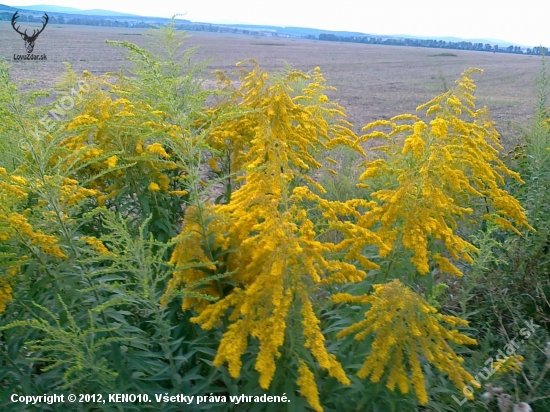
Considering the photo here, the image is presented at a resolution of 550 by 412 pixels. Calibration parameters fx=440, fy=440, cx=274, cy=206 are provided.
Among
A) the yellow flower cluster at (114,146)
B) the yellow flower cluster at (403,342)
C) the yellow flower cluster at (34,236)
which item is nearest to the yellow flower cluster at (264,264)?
the yellow flower cluster at (403,342)

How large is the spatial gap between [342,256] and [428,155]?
86cm

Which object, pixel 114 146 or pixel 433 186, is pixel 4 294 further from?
pixel 433 186

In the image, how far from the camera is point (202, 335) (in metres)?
2.49

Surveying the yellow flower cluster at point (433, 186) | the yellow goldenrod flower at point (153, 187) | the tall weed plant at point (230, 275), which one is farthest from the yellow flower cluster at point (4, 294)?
the yellow flower cluster at point (433, 186)

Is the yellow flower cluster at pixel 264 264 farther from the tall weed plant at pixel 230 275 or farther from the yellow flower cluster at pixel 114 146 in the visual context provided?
the yellow flower cluster at pixel 114 146

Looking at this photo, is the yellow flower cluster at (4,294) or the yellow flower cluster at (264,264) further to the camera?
the yellow flower cluster at (4,294)

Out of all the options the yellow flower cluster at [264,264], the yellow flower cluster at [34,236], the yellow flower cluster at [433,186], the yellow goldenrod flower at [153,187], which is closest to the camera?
the yellow flower cluster at [264,264]

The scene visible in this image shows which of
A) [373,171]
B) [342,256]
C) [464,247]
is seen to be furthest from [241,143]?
[464,247]

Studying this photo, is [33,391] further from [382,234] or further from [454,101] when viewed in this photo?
[454,101]

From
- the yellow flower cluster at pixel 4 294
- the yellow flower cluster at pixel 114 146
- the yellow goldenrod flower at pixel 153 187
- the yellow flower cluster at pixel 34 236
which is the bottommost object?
the yellow flower cluster at pixel 4 294

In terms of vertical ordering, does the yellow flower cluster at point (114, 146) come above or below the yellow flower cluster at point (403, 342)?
above

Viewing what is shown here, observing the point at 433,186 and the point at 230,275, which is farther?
the point at 433,186

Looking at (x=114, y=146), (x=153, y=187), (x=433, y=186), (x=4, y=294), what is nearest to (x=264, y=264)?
(x=433, y=186)

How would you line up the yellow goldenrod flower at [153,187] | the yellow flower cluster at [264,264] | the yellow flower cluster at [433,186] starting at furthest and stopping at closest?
the yellow goldenrod flower at [153,187]
the yellow flower cluster at [433,186]
the yellow flower cluster at [264,264]
